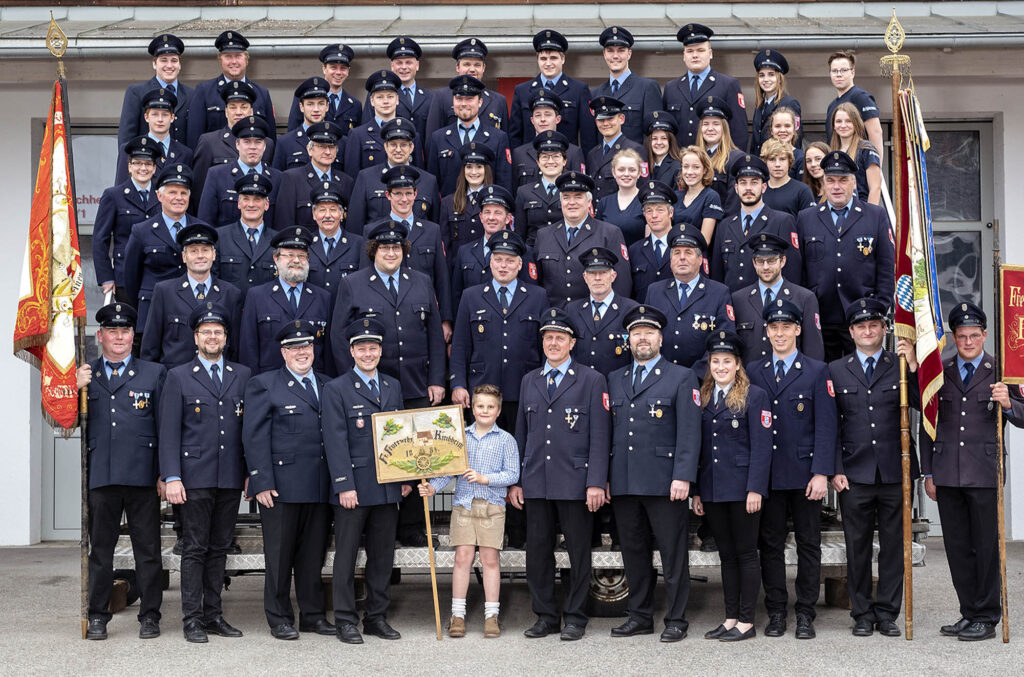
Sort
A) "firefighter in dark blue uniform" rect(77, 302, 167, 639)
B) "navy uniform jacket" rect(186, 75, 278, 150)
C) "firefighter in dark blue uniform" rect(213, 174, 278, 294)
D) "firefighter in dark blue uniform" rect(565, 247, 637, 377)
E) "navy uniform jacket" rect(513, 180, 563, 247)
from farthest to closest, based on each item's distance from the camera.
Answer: "navy uniform jacket" rect(186, 75, 278, 150) < "navy uniform jacket" rect(513, 180, 563, 247) < "firefighter in dark blue uniform" rect(213, 174, 278, 294) < "firefighter in dark blue uniform" rect(565, 247, 637, 377) < "firefighter in dark blue uniform" rect(77, 302, 167, 639)

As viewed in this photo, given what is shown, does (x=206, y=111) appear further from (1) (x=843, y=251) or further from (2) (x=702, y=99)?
(1) (x=843, y=251)

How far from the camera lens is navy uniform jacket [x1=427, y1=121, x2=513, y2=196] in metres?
10.6

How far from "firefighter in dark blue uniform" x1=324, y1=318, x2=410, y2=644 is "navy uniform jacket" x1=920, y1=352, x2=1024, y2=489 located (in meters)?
3.48

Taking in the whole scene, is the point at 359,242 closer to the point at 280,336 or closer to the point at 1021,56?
the point at 280,336

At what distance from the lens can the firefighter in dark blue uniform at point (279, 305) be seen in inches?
361

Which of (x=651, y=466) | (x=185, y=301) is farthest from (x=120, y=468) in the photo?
(x=651, y=466)

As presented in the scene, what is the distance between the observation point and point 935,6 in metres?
12.8

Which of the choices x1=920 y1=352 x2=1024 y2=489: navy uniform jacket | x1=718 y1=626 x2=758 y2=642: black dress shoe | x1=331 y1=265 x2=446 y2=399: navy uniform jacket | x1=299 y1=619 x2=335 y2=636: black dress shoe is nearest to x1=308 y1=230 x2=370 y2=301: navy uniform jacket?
x1=331 y1=265 x2=446 y2=399: navy uniform jacket

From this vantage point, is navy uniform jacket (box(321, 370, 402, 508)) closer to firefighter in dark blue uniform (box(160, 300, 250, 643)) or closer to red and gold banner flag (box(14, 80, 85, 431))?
firefighter in dark blue uniform (box(160, 300, 250, 643))

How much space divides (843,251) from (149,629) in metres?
5.43

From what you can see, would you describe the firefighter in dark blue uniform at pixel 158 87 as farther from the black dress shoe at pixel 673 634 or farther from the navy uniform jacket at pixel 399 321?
the black dress shoe at pixel 673 634

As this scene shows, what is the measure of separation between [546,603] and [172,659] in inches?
93.0

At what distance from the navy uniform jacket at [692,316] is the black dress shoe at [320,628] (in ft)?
9.55

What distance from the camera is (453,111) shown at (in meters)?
11.0
